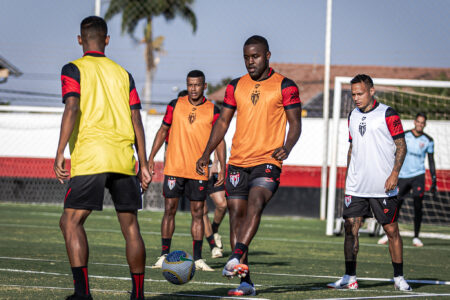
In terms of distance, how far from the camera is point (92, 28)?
19.6 feet

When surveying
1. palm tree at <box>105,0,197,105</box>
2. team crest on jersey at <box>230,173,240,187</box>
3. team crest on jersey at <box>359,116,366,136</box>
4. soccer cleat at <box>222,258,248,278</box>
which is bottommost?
soccer cleat at <box>222,258,248,278</box>

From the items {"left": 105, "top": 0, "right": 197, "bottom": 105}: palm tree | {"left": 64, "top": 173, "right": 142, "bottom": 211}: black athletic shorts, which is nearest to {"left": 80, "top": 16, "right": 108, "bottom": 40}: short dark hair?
{"left": 64, "top": 173, "right": 142, "bottom": 211}: black athletic shorts

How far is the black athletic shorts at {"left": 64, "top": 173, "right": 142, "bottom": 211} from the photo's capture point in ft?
18.6

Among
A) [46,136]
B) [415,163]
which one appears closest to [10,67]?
[46,136]

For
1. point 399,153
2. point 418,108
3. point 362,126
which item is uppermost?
point 418,108

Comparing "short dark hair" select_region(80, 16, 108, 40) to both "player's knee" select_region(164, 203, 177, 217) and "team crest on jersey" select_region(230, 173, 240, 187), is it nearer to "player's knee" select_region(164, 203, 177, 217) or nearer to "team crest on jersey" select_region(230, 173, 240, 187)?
"team crest on jersey" select_region(230, 173, 240, 187)

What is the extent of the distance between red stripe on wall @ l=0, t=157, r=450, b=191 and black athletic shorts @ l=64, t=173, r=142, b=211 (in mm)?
15517

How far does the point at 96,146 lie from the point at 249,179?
2024mm

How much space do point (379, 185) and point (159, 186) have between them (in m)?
15.7

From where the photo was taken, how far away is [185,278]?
6656 mm

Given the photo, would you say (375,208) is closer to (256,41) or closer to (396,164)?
(396,164)

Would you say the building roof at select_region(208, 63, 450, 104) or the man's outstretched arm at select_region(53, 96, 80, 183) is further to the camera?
the building roof at select_region(208, 63, 450, 104)

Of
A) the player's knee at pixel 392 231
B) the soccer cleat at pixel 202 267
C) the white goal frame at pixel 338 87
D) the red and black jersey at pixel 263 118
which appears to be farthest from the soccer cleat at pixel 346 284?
the white goal frame at pixel 338 87

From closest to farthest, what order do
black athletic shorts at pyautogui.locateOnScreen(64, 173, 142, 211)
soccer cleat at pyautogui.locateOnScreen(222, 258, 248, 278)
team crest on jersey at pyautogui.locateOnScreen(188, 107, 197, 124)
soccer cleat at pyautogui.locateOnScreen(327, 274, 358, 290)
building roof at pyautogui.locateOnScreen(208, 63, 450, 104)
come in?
black athletic shorts at pyautogui.locateOnScreen(64, 173, 142, 211) < soccer cleat at pyautogui.locateOnScreen(222, 258, 248, 278) < soccer cleat at pyautogui.locateOnScreen(327, 274, 358, 290) < team crest on jersey at pyautogui.locateOnScreen(188, 107, 197, 124) < building roof at pyautogui.locateOnScreen(208, 63, 450, 104)
